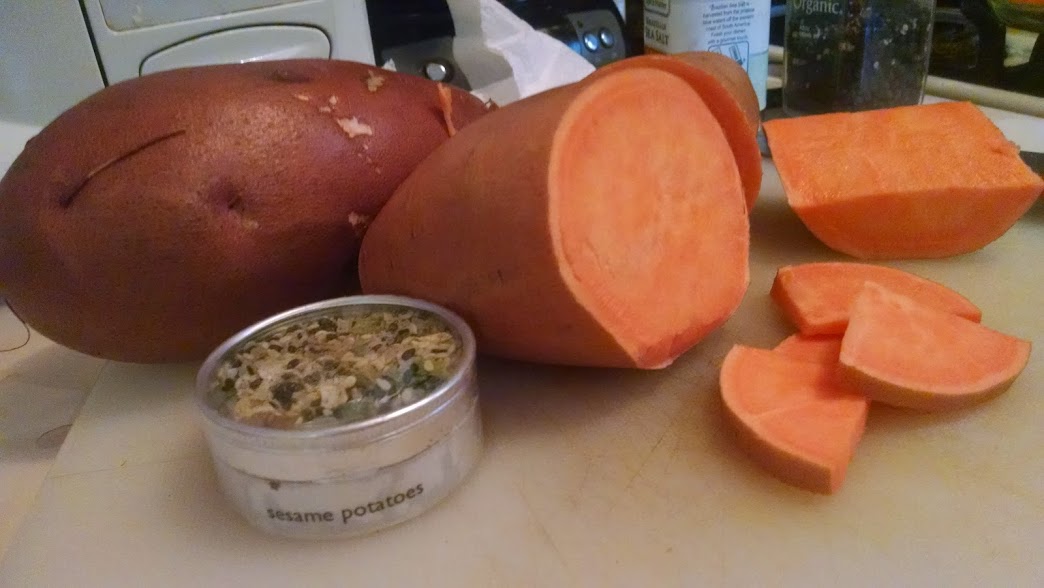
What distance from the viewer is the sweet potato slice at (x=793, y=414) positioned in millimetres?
582

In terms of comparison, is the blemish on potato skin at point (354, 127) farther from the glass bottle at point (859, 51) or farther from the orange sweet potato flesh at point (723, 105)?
the glass bottle at point (859, 51)

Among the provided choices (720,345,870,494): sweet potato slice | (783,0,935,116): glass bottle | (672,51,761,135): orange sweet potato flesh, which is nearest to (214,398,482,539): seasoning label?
(720,345,870,494): sweet potato slice

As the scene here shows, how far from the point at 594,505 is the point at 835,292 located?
1.18 ft

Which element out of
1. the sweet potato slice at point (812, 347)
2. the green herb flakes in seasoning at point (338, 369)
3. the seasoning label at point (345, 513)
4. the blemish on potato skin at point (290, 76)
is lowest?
the sweet potato slice at point (812, 347)

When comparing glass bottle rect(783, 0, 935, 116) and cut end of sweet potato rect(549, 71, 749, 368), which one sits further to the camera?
glass bottle rect(783, 0, 935, 116)

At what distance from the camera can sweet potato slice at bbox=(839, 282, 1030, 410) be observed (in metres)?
0.63

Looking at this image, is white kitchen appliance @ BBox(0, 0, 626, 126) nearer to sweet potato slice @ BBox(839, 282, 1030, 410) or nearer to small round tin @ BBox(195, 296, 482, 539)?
small round tin @ BBox(195, 296, 482, 539)

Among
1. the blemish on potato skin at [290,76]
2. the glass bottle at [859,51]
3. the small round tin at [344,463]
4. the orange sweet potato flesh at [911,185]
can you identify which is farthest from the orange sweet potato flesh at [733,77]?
the small round tin at [344,463]

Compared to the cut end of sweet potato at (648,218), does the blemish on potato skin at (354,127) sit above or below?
above

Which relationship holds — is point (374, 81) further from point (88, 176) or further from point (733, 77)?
point (733, 77)

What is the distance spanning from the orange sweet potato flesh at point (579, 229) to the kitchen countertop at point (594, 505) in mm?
61

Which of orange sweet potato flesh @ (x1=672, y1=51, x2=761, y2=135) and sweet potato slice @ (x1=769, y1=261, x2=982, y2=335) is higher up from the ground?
orange sweet potato flesh @ (x1=672, y1=51, x2=761, y2=135)

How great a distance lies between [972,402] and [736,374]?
0.65 feet

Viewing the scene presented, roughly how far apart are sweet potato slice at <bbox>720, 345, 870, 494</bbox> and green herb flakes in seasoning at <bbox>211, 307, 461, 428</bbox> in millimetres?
243
